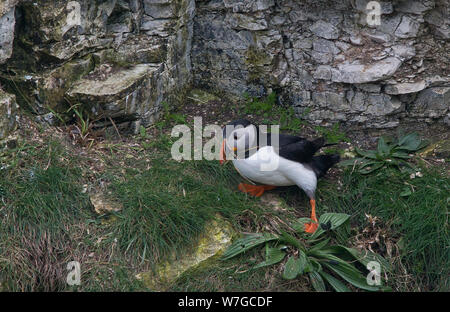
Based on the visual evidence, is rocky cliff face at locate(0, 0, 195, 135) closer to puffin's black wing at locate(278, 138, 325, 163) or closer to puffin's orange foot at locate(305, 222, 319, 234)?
puffin's black wing at locate(278, 138, 325, 163)

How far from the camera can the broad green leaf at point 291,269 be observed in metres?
3.57

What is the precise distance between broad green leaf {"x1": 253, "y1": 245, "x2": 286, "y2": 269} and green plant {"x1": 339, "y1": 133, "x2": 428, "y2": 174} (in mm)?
1060

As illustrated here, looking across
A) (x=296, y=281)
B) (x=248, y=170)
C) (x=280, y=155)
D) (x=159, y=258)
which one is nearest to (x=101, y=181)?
(x=159, y=258)

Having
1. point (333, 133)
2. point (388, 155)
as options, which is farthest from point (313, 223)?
point (333, 133)

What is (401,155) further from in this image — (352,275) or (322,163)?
(352,275)

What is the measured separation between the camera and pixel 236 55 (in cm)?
506

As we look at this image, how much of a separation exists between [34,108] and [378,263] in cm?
303

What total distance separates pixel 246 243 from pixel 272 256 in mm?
210

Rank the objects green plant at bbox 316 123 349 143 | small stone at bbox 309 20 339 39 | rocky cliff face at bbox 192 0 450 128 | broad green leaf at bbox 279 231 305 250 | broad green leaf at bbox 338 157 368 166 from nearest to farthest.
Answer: broad green leaf at bbox 279 231 305 250, broad green leaf at bbox 338 157 368 166, rocky cliff face at bbox 192 0 450 128, small stone at bbox 309 20 339 39, green plant at bbox 316 123 349 143

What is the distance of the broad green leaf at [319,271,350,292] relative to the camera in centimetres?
360

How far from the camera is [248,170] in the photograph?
3.98m

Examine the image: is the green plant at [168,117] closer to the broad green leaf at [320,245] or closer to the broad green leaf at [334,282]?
the broad green leaf at [320,245]

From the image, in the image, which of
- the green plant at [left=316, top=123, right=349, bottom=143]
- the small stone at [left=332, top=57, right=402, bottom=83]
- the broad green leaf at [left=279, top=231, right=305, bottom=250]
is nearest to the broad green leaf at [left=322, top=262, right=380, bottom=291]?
the broad green leaf at [left=279, top=231, right=305, bottom=250]

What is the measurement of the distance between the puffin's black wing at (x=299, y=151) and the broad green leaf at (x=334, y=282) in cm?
89
